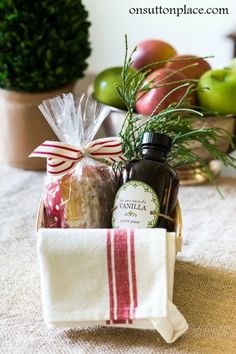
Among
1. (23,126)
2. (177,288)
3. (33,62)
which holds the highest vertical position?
(33,62)

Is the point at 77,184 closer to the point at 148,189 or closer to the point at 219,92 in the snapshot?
the point at 148,189

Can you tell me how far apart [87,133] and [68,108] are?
3 cm

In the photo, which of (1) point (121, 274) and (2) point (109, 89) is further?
(2) point (109, 89)

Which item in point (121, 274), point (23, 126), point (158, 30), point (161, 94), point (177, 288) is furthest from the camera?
point (158, 30)

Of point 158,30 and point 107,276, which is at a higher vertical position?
point 158,30

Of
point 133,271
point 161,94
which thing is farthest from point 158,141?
point 161,94

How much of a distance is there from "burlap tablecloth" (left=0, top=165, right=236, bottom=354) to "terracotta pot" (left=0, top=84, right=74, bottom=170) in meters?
0.09

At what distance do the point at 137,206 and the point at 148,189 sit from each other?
19 mm

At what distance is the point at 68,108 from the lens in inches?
23.4

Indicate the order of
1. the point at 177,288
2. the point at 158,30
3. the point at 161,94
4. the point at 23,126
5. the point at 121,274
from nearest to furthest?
the point at 121,274
the point at 177,288
the point at 161,94
the point at 23,126
the point at 158,30

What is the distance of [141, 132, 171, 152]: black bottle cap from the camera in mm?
542

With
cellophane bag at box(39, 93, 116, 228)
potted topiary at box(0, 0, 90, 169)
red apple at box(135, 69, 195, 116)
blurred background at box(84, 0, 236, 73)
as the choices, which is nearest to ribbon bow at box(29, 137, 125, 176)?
cellophane bag at box(39, 93, 116, 228)

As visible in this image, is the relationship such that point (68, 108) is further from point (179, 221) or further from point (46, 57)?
point (46, 57)

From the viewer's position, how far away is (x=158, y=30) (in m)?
1.10
